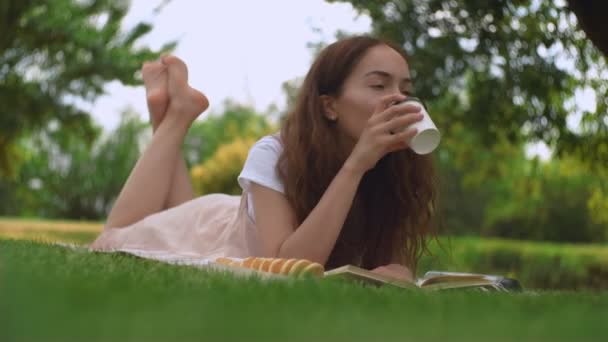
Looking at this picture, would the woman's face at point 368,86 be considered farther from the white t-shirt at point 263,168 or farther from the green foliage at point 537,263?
the green foliage at point 537,263

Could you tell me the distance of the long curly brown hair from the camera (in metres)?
3.49

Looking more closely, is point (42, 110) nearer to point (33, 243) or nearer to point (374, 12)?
point (374, 12)

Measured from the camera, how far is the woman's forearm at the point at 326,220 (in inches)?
121

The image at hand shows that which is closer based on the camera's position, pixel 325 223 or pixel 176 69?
pixel 325 223

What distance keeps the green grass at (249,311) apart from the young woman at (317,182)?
3.15 feet

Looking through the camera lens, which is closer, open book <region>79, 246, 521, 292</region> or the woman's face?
open book <region>79, 246, 521, 292</region>

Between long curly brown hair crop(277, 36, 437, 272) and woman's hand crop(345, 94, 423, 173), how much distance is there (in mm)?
396

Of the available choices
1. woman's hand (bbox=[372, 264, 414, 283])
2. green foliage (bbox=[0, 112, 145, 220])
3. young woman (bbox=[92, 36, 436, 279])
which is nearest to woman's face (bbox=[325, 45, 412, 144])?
young woman (bbox=[92, 36, 436, 279])

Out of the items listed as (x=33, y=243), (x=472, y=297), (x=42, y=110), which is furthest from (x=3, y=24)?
(x=472, y=297)

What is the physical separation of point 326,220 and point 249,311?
5.17 feet

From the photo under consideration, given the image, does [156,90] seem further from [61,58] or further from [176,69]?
[61,58]

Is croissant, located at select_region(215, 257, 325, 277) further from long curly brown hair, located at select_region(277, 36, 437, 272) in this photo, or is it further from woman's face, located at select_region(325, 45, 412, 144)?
woman's face, located at select_region(325, 45, 412, 144)

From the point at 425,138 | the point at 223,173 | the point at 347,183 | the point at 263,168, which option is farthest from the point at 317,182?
the point at 223,173

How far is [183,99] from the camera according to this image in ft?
14.3
